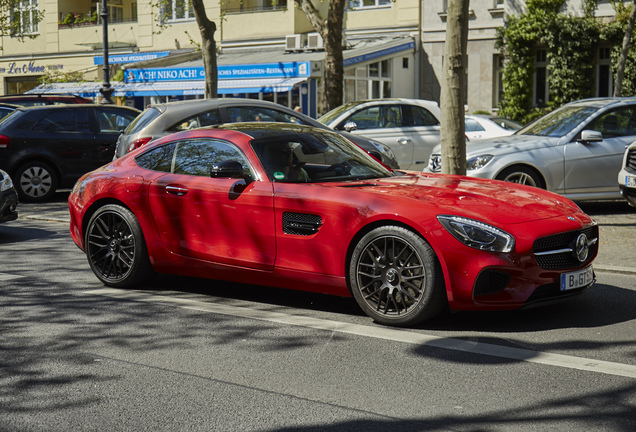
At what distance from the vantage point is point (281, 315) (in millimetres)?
6340

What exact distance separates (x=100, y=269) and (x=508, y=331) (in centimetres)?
369

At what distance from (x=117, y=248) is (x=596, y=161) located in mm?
7344

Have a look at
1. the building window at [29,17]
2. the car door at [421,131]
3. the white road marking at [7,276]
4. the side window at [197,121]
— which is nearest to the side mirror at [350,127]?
the car door at [421,131]

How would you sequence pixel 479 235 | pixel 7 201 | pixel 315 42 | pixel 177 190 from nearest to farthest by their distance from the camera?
pixel 479 235 < pixel 177 190 < pixel 7 201 < pixel 315 42

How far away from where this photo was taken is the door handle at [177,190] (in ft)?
22.7

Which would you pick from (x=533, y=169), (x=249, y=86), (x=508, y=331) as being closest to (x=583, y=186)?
(x=533, y=169)

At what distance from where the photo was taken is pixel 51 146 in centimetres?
1533

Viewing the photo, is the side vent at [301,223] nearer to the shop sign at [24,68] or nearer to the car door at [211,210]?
the car door at [211,210]

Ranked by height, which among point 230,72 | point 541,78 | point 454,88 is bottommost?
point 454,88

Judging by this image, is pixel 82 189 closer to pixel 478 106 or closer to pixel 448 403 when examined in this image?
pixel 448 403

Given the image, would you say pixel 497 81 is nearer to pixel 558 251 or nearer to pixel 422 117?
pixel 422 117

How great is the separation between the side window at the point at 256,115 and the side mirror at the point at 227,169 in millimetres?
6107

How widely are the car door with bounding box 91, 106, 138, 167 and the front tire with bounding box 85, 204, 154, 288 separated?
831cm

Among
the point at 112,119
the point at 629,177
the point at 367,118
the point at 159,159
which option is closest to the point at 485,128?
the point at 367,118
